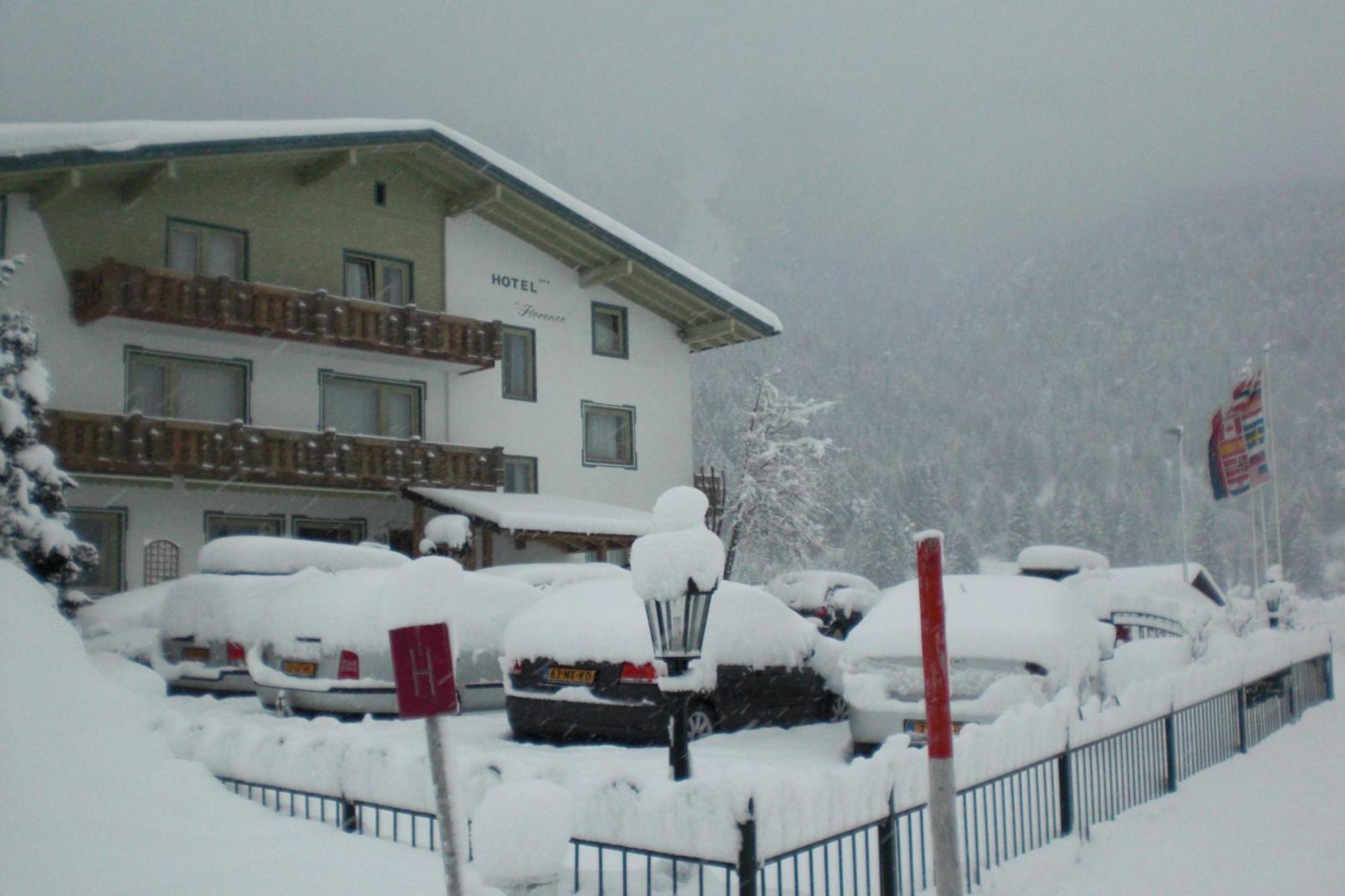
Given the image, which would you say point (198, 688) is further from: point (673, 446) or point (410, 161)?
point (673, 446)

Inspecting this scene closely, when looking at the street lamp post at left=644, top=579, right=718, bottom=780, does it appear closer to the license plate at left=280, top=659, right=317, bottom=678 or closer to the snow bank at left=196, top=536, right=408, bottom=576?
the license plate at left=280, top=659, right=317, bottom=678

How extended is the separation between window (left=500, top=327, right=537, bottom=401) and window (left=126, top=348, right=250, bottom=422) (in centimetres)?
656

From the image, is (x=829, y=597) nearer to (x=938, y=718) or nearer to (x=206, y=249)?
(x=206, y=249)

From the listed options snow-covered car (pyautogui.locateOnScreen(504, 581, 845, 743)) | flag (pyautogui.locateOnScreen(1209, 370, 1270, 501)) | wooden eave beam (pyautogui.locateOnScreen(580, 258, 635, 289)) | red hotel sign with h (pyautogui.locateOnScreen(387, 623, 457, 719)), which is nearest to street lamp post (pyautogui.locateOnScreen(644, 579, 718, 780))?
snow-covered car (pyautogui.locateOnScreen(504, 581, 845, 743))

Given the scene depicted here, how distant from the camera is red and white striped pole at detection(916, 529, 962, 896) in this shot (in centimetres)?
423

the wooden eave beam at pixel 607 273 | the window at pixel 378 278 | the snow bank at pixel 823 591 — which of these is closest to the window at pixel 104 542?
the window at pixel 378 278

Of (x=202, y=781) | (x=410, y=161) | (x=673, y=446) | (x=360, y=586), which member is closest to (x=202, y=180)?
(x=410, y=161)

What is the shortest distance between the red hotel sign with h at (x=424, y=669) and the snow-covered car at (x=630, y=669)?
621 centimetres

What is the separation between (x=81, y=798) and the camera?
5293 mm

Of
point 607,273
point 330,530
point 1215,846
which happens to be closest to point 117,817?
point 1215,846

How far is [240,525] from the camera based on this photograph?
25.9 m

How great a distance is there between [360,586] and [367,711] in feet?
3.86

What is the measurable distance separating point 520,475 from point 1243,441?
1640 centimetres

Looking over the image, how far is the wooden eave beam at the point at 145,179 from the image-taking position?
23.6m
